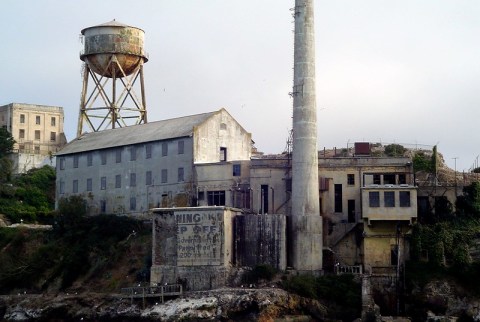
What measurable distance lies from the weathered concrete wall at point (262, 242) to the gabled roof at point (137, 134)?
32.0 feet

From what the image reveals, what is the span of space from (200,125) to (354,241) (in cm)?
1323

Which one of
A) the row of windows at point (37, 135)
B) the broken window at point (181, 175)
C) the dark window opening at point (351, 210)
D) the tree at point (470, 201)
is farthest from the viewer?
the row of windows at point (37, 135)

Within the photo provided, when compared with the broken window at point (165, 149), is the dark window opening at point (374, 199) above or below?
below

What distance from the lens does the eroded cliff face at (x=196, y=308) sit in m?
52.7

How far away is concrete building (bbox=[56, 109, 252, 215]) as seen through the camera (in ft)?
206

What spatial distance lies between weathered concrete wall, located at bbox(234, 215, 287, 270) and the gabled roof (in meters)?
9.74

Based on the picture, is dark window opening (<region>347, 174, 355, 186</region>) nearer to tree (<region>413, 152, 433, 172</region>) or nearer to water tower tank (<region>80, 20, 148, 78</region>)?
tree (<region>413, 152, 433, 172</region>)

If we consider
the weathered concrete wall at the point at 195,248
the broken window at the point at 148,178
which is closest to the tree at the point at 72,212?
the broken window at the point at 148,178

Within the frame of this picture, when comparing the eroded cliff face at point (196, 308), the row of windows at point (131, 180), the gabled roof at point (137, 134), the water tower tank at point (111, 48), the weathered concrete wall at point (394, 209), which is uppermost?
the water tower tank at point (111, 48)

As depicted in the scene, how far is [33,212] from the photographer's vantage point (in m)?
79.2

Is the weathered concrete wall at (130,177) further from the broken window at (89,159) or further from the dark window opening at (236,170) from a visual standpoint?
the dark window opening at (236,170)

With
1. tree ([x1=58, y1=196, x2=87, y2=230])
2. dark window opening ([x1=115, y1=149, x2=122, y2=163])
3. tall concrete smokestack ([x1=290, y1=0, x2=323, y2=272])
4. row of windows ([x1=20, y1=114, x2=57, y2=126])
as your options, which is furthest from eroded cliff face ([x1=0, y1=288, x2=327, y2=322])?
row of windows ([x1=20, y1=114, x2=57, y2=126])

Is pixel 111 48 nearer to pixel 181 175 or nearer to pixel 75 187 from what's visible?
pixel 75 187

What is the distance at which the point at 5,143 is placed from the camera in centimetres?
8844
